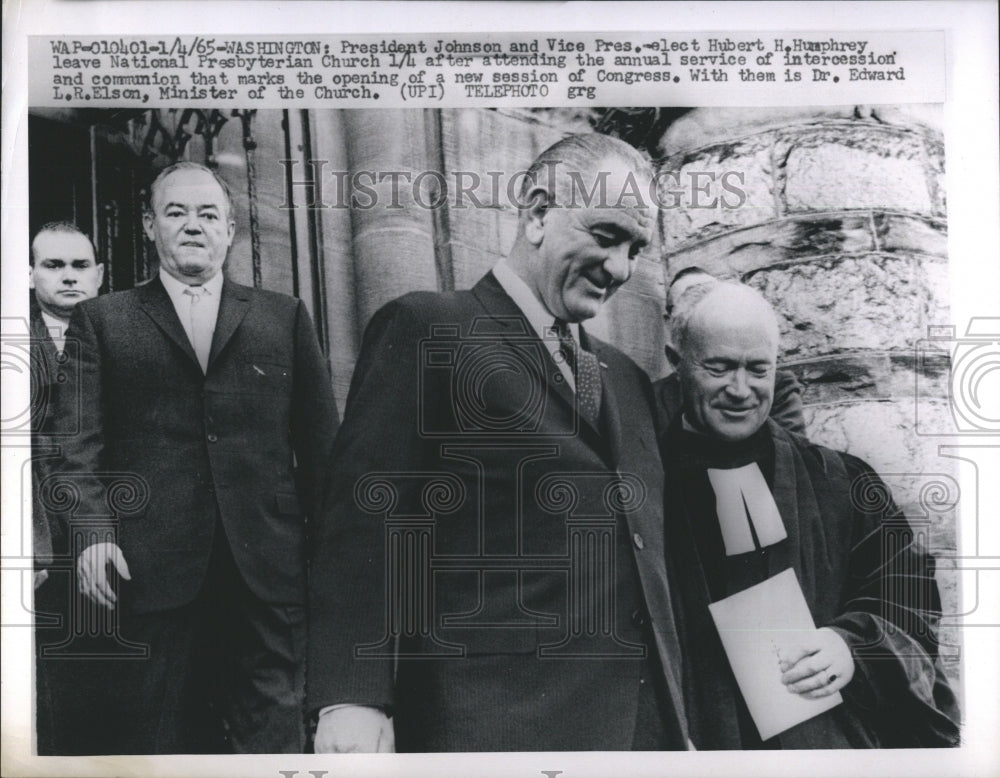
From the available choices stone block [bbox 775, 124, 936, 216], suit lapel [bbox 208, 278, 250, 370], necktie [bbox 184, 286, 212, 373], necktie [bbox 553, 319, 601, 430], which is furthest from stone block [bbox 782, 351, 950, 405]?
necktie [bbox 184, 286, 212, 373]

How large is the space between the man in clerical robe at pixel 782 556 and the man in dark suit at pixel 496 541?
4.8 inches

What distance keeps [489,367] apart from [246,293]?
2.73 feet

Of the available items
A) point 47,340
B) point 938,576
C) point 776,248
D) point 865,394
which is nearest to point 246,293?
point 47,340

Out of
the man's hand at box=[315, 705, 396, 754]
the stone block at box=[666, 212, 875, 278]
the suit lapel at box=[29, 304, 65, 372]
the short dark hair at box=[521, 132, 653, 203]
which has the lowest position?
the man's hand at box=[315, 705, 396, 754]

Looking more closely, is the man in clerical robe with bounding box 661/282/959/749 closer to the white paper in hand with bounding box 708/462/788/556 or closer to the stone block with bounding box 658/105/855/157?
the white paper in hand with bounding box 708/462/788/556

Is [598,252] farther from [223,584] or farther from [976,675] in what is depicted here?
[976,675]

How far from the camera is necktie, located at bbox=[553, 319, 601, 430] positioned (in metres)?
4.14

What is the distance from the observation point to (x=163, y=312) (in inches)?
163

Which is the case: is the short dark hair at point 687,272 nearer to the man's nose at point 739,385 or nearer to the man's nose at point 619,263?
the man's nose at point 619,263

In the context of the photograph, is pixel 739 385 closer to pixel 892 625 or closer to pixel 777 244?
pixel 777 244

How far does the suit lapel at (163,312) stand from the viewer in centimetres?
413

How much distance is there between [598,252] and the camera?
165 inches

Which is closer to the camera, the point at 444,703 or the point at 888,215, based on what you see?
the point at 444,703
